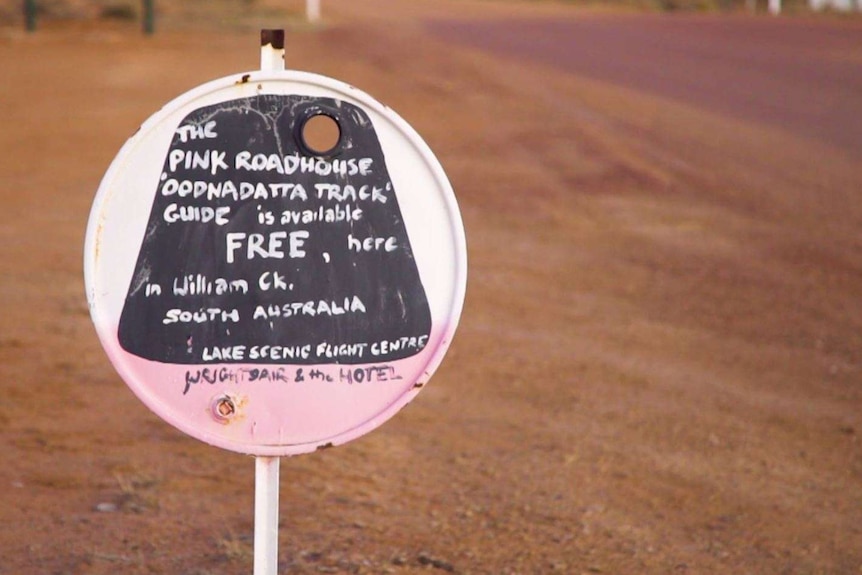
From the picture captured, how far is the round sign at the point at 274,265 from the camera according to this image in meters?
2.75

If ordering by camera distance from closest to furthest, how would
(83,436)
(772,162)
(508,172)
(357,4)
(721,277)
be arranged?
(83,436)
(721,277)
(508,172)
(772,162)
(357,4)

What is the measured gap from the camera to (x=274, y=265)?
2.83m

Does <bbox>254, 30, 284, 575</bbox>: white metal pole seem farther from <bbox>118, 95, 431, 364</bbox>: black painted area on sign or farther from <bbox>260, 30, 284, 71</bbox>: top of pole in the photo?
<bbox>118, 95, 431, 364</bbox>: black painted area on sign

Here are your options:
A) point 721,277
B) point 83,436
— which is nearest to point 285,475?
point 83,436

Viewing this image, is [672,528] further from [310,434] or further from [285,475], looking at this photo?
[310,434]

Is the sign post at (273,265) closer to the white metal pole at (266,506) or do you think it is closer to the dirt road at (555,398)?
the white metal pole at (266,506)

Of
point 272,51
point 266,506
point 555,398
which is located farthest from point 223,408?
point 555,398

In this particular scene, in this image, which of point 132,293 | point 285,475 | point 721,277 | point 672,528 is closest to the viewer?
point 132,293

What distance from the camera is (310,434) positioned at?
2.87m

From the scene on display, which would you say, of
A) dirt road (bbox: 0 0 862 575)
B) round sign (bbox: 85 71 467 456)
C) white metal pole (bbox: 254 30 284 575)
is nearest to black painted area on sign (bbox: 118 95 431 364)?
round sign (bbox: 85 71 467 456)

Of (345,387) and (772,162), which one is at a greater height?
(345,387)

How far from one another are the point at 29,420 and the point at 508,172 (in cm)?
683

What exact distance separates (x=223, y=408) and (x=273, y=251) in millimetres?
358

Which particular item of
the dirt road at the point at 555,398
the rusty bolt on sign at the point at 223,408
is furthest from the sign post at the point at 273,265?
the dirt road at the point at 555,398
